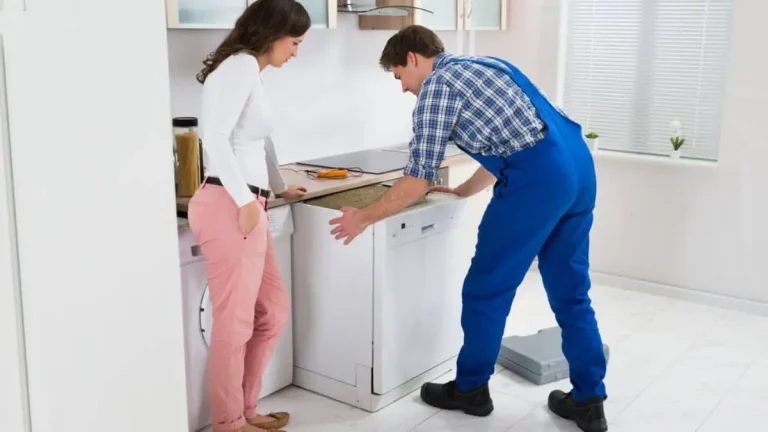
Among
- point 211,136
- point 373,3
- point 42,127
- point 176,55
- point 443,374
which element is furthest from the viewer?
point 373,3

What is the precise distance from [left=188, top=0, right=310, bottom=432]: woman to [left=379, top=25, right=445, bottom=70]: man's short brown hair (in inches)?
14.1

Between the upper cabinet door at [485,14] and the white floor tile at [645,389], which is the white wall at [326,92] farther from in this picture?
the white floor tile at [645,389]

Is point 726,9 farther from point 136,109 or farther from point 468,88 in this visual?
point 136,109

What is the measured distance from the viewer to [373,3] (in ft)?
11.6

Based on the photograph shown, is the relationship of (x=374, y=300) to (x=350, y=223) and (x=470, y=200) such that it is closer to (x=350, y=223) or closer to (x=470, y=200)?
(x=350, y=223)

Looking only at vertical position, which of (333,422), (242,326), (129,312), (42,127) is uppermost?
(42,127)

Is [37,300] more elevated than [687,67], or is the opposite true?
[687,67]

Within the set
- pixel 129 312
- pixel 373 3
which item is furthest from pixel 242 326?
pixel 373 3

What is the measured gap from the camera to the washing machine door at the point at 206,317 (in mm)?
2508

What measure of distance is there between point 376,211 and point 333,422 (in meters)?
0.78

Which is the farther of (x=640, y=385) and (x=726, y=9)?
(x=726, y=9)

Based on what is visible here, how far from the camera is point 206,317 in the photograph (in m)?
2.53

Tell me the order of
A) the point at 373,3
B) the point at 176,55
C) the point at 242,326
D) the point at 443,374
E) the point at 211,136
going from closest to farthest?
the point at 211,136, the point at 242,326, the point at 176,55, the point at 443,374, the point at 373,3

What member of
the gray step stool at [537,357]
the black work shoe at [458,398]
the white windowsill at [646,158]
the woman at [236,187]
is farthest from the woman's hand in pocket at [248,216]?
the white windowsill at [646,158]
